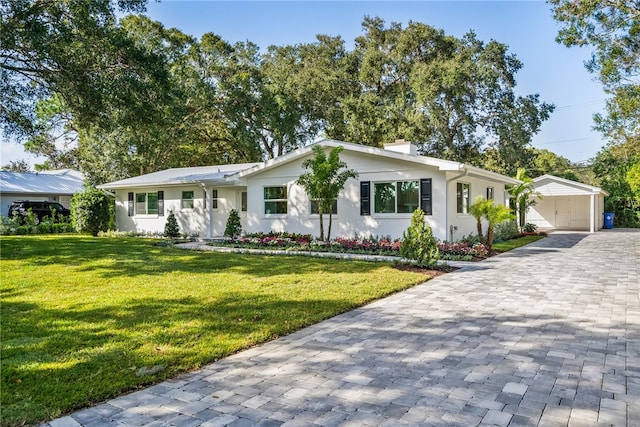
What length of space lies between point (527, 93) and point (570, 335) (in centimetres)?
2402

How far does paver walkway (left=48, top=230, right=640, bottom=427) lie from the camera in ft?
9.97

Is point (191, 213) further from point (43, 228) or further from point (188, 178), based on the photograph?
point (43, 228)

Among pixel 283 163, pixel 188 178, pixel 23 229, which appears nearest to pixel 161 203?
pixel 188 178

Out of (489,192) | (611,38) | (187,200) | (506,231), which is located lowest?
(506,231)

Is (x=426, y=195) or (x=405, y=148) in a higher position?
(x=405, y=148)

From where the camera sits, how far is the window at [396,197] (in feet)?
45.3

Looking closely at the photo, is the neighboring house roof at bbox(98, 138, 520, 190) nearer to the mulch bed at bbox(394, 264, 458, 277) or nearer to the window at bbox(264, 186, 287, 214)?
the window at bbox(264, 186, 287, 214)

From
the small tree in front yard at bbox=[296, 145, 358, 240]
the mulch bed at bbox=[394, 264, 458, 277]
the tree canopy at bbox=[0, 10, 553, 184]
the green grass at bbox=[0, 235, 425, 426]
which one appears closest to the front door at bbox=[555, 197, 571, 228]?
the tree canopy at bbox=[0, 10, 553, 184]

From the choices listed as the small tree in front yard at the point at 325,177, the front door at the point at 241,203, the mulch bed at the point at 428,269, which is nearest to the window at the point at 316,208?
the small tree in front yard at the point at 325,177

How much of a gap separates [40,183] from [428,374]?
3029 cm

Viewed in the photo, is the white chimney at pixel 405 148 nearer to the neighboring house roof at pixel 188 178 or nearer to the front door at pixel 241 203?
the neighboring house roof at pixel 188 178

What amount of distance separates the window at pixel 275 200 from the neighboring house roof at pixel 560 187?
51.5ft

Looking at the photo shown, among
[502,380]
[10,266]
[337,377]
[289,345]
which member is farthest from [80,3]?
[502,380]

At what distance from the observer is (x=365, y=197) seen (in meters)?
14.6
